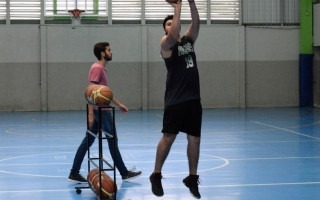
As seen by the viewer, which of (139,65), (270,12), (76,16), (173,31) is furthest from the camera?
(270,12)

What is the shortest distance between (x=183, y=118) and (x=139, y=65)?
2115 centimetres

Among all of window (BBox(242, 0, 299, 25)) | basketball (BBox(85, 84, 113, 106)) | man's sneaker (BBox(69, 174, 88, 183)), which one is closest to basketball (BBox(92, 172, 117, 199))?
basketball (BBox(85, 84, 113, 106))

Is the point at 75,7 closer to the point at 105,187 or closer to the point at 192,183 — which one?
the point at 105,187

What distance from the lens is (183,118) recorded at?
25.1ft

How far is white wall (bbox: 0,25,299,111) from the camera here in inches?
1102

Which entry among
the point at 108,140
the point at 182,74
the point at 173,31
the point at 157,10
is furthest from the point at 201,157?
the point at 157,10


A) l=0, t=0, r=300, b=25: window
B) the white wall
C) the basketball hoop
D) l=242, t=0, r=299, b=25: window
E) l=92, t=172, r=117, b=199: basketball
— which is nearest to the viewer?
l=92, t=172, r=117, b=199: basketball

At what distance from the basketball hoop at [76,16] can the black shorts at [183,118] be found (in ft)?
63.1

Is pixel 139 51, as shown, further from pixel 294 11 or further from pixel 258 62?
pixel 294 11

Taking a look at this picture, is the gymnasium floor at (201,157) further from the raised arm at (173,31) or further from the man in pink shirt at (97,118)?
the raised arm at (173,31)

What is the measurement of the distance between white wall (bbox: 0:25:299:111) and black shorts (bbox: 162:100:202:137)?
20850 millimetres

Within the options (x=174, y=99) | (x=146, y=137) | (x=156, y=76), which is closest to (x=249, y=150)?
(x=146, y=137)

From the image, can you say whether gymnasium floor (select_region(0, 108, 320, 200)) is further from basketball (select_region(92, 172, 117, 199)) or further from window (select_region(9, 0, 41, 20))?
window (select_region(9, 0, 41, 20))

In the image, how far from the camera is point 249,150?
47.0 ft
